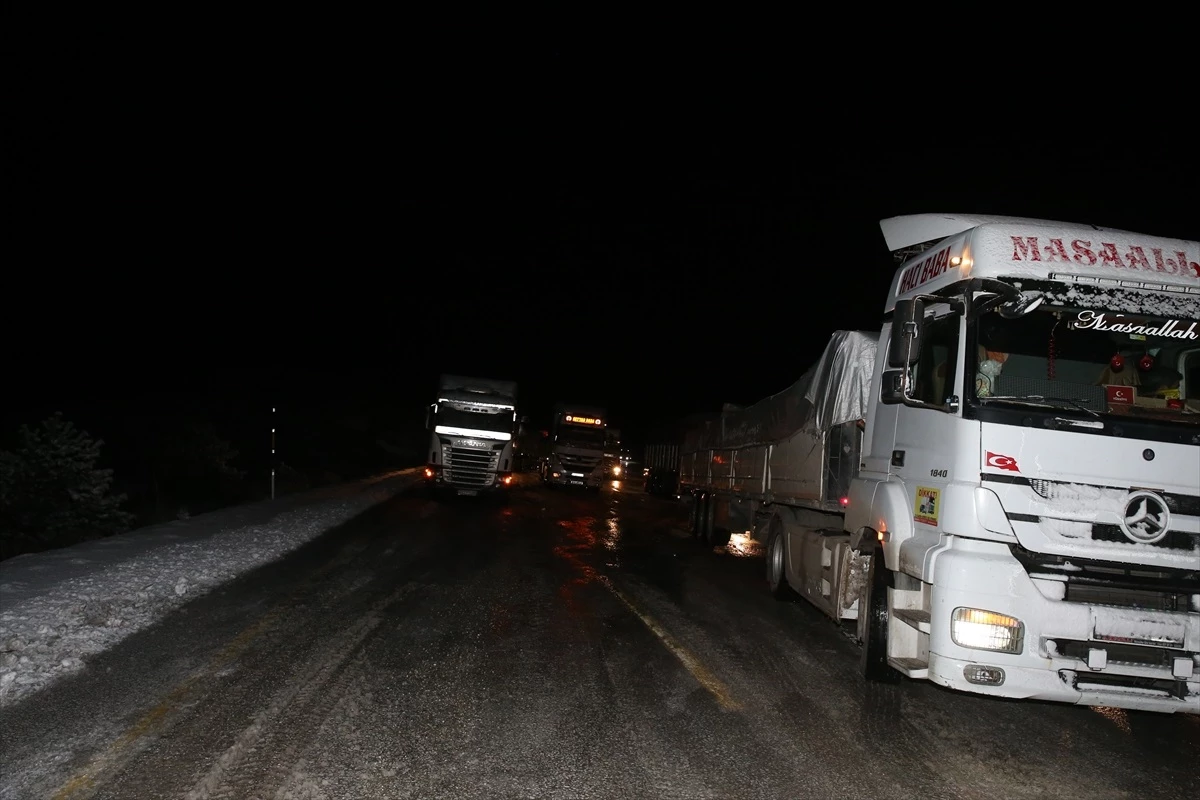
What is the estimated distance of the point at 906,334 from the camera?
6.05 m

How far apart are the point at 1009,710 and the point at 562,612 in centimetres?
431

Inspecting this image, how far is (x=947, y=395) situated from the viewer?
601cm

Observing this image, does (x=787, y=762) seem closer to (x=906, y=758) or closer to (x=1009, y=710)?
(x=906, y=758)

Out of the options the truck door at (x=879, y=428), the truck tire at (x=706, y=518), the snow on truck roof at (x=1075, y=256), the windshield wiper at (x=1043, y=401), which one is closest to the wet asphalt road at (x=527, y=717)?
the truck door at (x=879, y=428)

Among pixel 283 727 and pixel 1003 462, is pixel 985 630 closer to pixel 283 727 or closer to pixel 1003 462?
pixel 1003 462

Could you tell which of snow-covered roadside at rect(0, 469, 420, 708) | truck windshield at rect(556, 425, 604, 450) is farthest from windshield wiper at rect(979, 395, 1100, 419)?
truck windshield at rect(556, 425, 604, 450)

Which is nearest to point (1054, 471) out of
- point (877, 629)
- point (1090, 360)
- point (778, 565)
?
point (1090, 360)

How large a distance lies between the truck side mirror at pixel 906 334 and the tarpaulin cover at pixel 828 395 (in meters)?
1.78

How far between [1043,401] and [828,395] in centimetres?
369

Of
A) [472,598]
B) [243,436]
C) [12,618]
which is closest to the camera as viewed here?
[12,618]

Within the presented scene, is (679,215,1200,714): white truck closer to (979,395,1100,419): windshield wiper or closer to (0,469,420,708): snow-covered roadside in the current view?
(979,395,1100,419): windshield wiper

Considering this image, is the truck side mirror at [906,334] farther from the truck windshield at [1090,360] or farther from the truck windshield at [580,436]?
the truck windshield at [580,436]

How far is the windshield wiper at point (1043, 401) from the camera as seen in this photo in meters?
5.74

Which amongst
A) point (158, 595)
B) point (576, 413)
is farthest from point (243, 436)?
point (158, 595)
